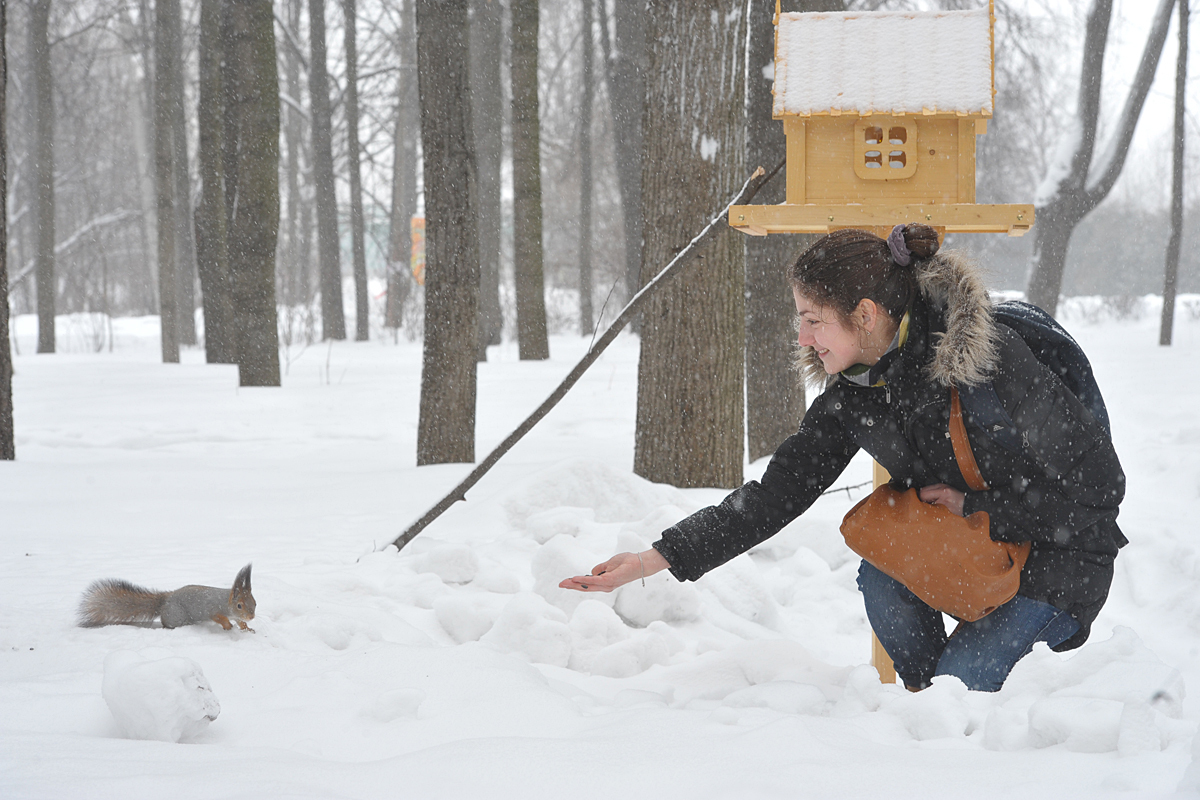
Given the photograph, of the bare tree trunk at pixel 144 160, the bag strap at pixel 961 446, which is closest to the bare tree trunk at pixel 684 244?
the bag strap at pixel 961 446

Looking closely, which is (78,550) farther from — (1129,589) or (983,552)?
(1129,589)

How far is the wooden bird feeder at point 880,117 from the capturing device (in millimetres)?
2752

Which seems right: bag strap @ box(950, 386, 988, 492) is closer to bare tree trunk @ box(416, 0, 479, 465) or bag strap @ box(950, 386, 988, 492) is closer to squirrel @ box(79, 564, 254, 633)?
squirrel @ box(79, 564, 254, 633)

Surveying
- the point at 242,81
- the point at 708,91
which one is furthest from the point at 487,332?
the point at 708,91

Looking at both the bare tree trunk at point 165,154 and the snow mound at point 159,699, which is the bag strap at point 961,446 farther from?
the bare tree trunk at point 165,154

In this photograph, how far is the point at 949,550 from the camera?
217 cm

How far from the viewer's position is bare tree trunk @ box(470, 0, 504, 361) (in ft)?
47.8

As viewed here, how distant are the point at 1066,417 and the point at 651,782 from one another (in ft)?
3.89

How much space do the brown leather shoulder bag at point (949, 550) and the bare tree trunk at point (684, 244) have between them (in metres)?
2.43

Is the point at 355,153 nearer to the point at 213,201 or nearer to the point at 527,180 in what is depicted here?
the point at 213,201

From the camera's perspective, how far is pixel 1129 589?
3771 millimetres

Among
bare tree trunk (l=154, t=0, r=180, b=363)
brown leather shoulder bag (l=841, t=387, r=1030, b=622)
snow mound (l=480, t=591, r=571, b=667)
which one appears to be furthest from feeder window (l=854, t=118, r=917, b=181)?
bare tree trunk (l=154, t=0, r=180, b=363)

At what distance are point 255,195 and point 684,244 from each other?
6.16m

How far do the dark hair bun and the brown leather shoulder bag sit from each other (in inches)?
13.1
